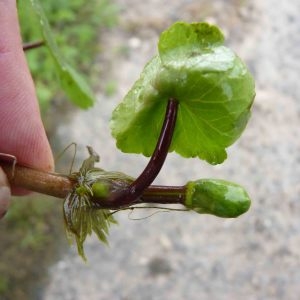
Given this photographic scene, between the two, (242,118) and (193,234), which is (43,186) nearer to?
(242,118)

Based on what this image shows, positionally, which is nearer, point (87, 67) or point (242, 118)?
point (242, 118)

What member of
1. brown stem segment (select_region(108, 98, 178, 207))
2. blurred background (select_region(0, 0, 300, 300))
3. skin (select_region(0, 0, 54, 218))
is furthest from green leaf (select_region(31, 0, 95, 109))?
blurred background (select_region(0, 0, 300, 300))

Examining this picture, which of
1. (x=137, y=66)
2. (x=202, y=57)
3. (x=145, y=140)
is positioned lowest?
(x=137, y=66)

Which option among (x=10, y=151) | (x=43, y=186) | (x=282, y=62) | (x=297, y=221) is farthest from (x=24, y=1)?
(x=282, y=62)

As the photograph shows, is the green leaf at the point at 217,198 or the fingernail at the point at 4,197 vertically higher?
the green leaf at the point at 217,198

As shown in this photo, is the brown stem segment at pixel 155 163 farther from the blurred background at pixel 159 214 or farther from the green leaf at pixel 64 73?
the blurred background at pixel 159 214

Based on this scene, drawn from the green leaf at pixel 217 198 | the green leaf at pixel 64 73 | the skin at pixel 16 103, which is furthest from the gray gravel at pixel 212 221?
the green leaf at pixel 217 198
